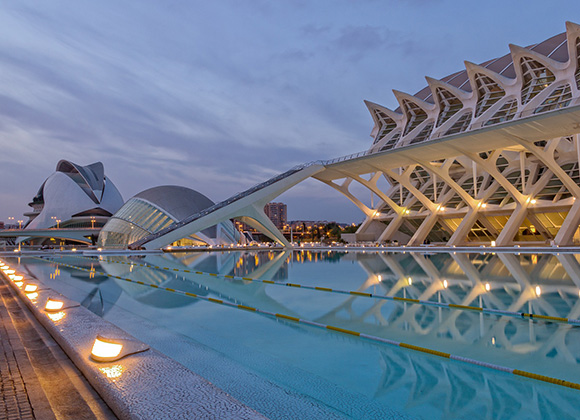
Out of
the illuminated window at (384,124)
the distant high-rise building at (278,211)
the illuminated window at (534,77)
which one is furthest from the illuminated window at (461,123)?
the distant high-rise building at (278,211)

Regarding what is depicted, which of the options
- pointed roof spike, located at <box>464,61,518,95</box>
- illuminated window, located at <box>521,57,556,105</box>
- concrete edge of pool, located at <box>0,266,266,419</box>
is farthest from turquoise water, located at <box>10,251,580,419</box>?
pointed roof spike, located at <box>464,61,518,95</box>

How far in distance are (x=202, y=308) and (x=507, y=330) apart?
4.66m

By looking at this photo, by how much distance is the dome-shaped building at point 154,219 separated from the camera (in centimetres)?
3212

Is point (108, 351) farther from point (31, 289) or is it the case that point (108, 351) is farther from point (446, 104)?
point (446, 104)

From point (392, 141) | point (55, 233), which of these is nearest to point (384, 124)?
point (392, 141)

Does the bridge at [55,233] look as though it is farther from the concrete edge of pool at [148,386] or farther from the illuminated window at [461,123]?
the concrete edge of pool at [148,386]

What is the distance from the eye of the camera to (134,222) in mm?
32188

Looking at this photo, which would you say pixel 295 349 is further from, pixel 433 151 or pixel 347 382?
pixel 433 151

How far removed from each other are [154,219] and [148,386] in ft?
102

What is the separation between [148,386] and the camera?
2619 millimetres

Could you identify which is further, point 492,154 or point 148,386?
point 492,154

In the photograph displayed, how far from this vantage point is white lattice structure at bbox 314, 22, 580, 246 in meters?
21.7

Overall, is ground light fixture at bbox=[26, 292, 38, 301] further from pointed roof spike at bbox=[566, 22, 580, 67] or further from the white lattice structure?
pointed roof spike at bbox=[566, 22, 580, 67]

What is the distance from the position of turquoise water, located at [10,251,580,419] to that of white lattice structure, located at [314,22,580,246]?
46.8ft
